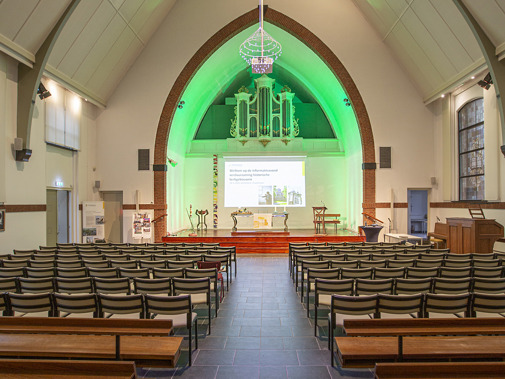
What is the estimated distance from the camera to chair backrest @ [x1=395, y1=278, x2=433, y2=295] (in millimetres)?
4078

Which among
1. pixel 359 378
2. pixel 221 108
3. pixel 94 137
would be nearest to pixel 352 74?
pixel 221 108

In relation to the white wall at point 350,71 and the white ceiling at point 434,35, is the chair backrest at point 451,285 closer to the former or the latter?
the white ceiling at point 434,35

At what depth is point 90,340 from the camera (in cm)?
286

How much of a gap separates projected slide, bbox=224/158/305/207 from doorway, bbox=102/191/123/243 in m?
4.31

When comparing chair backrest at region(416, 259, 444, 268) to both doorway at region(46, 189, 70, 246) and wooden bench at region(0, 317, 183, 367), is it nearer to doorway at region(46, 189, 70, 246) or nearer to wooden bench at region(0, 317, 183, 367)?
wooden bench at region(0, 317, 183, 367)

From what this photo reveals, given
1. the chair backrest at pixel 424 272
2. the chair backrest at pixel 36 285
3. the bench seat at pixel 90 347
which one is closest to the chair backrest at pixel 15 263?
the chair backrest at pixel 36 285

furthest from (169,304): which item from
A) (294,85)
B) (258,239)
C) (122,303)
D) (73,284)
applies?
(294,85)

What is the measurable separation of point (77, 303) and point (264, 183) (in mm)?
11272

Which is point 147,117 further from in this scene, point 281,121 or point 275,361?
point 275,361

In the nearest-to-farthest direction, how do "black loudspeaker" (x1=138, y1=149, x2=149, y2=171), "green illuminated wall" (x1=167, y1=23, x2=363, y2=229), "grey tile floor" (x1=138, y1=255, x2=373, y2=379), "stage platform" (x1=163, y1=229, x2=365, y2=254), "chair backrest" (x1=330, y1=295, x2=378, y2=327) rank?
"grey tile floor" (x1=138, y1=255, x2=373, y2=379) < "chair backrest" (x1=330, y1=295, x2=378, y2=327) < "stage platform" (x1=163, y1=229, x2=365, y2=254) < "black loudspeaker" (x1=138, y1=149, x2=149, y2=171) < "green illuminated wall" (x1=167, y1=23, x2=363, y2=229)

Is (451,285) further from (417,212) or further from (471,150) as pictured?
(417,212)

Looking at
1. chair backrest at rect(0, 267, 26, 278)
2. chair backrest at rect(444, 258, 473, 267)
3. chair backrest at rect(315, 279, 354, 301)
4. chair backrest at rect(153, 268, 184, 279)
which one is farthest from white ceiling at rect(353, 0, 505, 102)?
chair backrest at rect(0, 267, 26, 278)

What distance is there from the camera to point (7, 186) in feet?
26.5

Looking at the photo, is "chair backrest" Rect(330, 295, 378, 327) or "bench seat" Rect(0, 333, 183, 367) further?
"chair backrest" Rect(330, 295, 378, 327)
